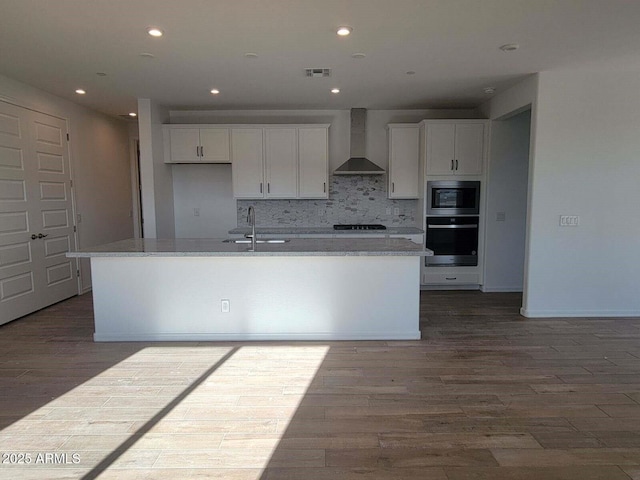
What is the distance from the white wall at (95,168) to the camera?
4.91 meters

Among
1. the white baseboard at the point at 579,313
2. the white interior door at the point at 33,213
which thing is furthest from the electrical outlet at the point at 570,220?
the white interior door at the point at 33,213

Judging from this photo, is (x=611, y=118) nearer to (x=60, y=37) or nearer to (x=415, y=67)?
(x=415, y=67)

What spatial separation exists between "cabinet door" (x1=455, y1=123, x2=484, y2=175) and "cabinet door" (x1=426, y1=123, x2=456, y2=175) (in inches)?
3.2

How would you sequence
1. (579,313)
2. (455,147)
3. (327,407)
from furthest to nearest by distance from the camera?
(455,147)
(579,313)
(327,407)

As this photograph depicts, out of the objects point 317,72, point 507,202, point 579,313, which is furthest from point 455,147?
point 579,313

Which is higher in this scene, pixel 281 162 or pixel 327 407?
pixel 281 162

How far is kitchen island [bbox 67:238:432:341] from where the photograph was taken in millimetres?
3527

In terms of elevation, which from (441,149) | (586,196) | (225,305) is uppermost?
(441,149)

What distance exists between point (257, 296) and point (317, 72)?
7.65 ft

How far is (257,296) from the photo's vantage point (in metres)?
3.57

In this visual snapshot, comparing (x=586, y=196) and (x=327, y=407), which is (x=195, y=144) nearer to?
(x=327, y=407)

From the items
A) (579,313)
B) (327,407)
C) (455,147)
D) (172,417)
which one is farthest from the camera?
(455,147)

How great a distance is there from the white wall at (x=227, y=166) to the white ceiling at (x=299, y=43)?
0.92m

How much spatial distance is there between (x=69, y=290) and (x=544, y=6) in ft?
19.5
